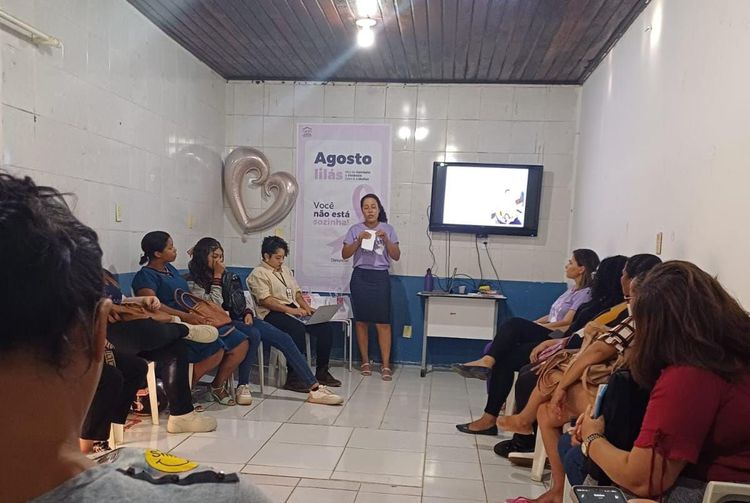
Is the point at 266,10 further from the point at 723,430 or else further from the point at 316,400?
the point at 723,430

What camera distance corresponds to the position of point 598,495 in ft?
3.92

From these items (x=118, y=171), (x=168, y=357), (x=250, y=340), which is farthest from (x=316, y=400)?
(x=118, y=171)

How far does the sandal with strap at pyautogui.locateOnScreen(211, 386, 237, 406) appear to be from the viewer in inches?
147

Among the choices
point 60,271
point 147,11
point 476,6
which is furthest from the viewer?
point 147,11

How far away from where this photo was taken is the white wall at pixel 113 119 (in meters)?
2.68

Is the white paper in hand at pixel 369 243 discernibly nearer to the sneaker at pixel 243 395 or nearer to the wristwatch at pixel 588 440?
the sneaker at pixel 243 395

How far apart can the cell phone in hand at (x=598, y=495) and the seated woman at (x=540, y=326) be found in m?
2.15

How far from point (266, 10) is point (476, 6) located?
1332mm

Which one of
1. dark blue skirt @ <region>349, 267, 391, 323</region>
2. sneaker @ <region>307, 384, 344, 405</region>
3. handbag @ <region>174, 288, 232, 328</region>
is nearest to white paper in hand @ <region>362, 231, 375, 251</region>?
dark blue skirt @ <region>349, 267, 391, 323</region>

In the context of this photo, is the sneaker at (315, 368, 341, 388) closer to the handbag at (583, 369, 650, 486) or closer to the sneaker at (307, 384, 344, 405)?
the sneaker at (307, 384, 344, 405)

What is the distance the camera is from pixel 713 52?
2.24m

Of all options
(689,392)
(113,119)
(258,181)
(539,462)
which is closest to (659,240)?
(539,462)

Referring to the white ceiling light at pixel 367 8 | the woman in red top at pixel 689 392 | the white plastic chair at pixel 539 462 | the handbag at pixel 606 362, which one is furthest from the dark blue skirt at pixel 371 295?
the woman in red top at pixel 689 392

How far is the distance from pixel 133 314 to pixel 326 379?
1836 millimetres
